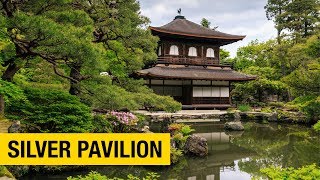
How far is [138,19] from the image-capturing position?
37.7 feet

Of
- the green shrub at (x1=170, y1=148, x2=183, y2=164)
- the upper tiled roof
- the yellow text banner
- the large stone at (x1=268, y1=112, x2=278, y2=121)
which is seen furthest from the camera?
the upper tiled roof

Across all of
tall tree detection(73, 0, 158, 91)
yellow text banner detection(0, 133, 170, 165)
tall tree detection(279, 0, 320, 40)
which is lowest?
yellow text banner detection(0, 133, 170, 165)

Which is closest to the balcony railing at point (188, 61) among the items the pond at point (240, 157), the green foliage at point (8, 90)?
the pond at point (240, 157)

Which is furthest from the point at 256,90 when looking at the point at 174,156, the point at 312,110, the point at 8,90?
the point at 8,90

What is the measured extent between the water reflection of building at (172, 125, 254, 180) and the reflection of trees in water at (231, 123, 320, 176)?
0.44 m

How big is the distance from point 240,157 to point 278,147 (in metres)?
2.85

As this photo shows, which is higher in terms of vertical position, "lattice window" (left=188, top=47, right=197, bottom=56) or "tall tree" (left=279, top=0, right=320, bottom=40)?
"tall tree" (left=279, top=0, right=320, bottom=40)

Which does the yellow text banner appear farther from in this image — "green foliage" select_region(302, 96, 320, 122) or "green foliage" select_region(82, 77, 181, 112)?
"green foliage" select_region(302, 96, 320, 122)

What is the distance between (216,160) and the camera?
11406 mm

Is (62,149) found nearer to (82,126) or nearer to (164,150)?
(164,150)

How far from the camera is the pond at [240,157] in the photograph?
9.47 m

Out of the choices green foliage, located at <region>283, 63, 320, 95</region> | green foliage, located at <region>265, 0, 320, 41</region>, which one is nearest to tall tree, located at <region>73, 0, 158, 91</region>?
green foliage, located at <region>283, 63, 320, 95</region>

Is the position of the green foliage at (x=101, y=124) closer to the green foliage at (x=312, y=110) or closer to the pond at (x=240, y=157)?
the pond at (x=240, y=157)

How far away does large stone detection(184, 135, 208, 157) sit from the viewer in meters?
11.8
